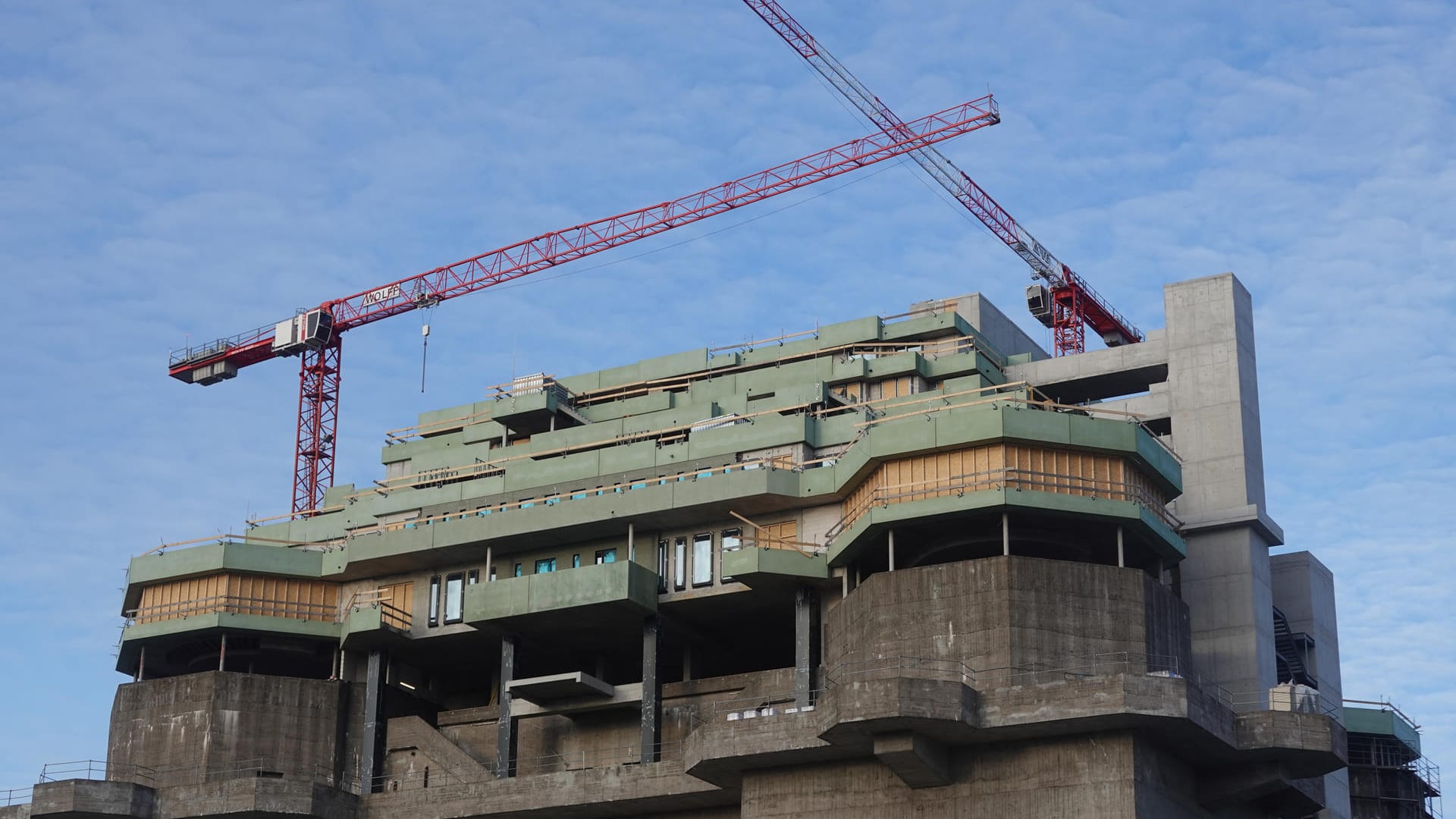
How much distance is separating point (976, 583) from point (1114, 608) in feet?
20.1

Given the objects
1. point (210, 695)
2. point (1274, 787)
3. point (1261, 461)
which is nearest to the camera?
point (1274, 787)

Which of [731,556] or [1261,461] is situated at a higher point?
[1261,461]

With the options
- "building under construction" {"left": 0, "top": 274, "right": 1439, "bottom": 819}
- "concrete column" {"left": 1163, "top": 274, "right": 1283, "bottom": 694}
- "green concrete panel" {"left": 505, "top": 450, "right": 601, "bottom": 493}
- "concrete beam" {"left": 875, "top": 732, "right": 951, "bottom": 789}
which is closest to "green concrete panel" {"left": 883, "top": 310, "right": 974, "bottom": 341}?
"building under construction" {"left": 0, "top": 274, "right": 1439, "bottom": 819}

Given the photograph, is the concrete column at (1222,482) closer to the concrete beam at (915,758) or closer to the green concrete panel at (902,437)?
the green concrete panel at (902,437)

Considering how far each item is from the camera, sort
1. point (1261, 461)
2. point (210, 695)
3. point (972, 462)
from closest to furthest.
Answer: point (972, 462), point (210, 695), point (1261, 461)

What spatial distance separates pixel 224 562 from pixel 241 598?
2146 mm

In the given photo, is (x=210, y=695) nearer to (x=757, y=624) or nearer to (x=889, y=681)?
(x=757, y=624)

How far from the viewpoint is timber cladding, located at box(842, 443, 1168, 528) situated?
8612cm

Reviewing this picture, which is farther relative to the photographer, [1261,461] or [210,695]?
[1261,461]

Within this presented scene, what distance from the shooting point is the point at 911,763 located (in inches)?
3029

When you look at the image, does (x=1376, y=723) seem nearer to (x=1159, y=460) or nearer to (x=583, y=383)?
(x=1159, y=460)

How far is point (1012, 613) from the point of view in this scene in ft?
268

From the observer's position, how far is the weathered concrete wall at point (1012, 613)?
268ft

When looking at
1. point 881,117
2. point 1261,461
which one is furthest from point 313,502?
point 1261,461
